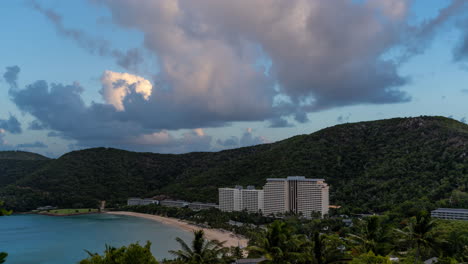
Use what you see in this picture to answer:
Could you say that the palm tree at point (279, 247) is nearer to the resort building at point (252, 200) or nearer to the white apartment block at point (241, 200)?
the resort building at point (252, 200)

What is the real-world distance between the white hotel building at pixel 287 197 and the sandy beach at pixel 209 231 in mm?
14313

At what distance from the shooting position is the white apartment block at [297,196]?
81.1m

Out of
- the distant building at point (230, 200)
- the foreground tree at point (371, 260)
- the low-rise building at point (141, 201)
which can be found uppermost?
the foreground tree at point (371, 260)

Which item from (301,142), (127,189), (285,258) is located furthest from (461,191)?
(127,189)

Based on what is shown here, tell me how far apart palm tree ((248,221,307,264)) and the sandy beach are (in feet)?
103

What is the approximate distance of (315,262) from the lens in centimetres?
1591

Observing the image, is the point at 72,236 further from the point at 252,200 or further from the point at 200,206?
the point at 252,200

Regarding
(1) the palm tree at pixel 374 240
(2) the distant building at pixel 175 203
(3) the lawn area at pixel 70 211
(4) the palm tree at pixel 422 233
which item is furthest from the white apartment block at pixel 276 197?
(1) the palm tree at pixel 374 240

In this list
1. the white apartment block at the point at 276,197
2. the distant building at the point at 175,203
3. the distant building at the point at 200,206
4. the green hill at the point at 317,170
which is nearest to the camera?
the green hill at the point at 317,170

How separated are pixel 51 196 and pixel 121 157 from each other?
43.7 meters

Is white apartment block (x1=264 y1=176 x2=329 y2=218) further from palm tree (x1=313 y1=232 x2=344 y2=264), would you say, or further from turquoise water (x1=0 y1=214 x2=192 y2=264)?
palm tree (x1=313 y1=232 x2=344 y2=264)

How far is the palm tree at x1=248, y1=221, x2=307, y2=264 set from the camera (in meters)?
16.6

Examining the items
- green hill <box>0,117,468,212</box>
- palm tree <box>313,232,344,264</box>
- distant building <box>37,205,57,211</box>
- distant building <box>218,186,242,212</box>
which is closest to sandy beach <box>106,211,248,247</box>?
distant building <box>218,186,242,212</box>

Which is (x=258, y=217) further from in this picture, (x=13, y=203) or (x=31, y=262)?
(x=13, y=203)
